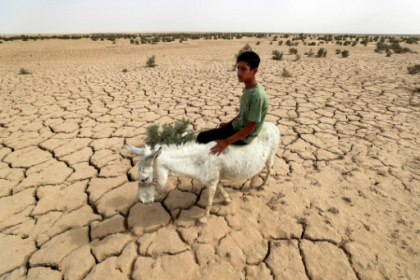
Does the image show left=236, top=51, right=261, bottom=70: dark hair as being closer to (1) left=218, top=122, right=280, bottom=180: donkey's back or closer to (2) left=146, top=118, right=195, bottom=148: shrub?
(1) left=218, top=122, right=280, bottom=180: donkey's back

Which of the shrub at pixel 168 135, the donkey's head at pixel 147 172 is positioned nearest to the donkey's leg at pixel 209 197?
the donkey's head at pixel 147 172

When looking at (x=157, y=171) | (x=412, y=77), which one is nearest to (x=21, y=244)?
(x=157, y=171)

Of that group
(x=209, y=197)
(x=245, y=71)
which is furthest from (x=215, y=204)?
(x=245, y=71)

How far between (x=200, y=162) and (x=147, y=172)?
0.45 meters

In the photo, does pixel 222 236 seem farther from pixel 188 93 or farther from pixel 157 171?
pixel 188 93

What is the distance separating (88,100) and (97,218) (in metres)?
4.14

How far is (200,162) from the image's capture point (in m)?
1.77

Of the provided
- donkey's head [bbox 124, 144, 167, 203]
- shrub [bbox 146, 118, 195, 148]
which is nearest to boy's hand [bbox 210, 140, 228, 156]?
donkey's head [bbox 124, 144, 167, 203]

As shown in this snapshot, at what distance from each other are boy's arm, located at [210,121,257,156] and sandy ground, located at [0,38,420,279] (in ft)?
2.64

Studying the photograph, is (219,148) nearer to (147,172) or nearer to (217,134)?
(217,134)

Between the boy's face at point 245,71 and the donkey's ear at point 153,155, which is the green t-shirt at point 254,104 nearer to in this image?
the boy's face at point 245,71

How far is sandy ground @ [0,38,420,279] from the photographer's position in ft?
5.58

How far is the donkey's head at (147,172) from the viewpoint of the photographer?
4.81 feet

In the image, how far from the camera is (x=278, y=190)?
2416 mm
